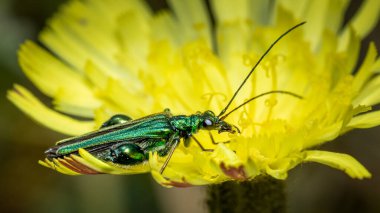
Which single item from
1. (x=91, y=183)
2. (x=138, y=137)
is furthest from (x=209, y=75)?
(x=91, y=183)

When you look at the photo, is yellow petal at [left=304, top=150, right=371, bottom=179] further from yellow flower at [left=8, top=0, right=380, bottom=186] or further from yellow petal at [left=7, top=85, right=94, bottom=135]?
yellow petal at [left=7, top=85, right=94, bottom=135]

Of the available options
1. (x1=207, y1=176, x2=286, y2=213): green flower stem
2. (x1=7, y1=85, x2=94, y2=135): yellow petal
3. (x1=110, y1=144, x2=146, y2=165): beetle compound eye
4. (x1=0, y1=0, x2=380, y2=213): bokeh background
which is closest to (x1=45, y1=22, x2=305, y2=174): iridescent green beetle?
(x1=110, y1=144, x2=146, y2=165): beetle compound eye

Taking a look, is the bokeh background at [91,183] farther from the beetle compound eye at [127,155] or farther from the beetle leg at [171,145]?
the beetle compound eye at [127,155]

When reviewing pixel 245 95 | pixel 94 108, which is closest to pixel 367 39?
pixel 245 95

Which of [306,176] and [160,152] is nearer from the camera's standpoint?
[160,152]

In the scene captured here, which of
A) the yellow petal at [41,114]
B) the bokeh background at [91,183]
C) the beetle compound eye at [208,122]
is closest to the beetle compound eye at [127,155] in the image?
the beetle compound eye at [208,122]

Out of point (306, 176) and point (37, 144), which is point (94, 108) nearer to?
point (37, 144)
